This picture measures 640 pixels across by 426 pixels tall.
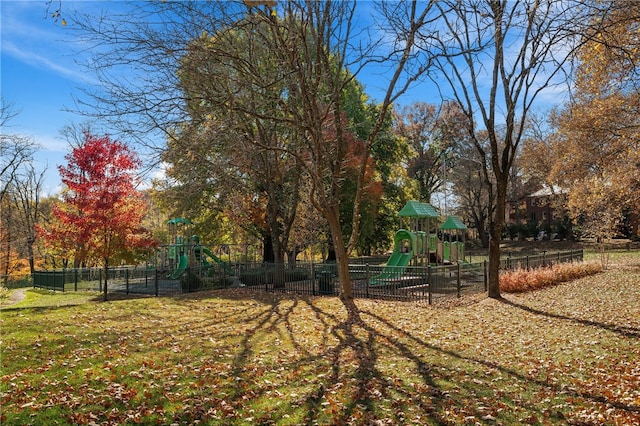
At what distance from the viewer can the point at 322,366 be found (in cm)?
745

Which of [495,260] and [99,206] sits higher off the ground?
[99,206]

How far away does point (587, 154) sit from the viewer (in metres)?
23.8

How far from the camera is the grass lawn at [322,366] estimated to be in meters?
5.43

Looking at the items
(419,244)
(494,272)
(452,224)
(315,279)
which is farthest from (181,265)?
(494,272)

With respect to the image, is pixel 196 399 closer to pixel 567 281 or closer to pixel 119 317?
pixel 119 317

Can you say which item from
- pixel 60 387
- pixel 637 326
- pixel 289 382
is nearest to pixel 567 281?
pixel 637 326

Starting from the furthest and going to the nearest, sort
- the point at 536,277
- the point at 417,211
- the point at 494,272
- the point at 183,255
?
the point at 183,255 → the point at 417,211 → the point at 536,277 → the point at 494,272

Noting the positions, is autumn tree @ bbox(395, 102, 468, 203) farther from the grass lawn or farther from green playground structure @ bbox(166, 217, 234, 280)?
the grass lawn

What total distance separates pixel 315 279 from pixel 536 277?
817 centimetres

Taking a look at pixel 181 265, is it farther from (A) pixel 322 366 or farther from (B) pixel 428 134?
(B) pixel 428 134

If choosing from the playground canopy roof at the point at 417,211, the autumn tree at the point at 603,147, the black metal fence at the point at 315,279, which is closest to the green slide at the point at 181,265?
the black metal fence at the point at 315,279

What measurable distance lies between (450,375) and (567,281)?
46.2 feet

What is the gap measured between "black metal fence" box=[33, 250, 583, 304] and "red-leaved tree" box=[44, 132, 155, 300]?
2.21 m

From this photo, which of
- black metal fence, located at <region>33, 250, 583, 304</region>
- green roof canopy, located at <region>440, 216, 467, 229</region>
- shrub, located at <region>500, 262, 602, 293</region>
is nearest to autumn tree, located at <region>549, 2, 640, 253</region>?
black metal fence, located at <region>33, 250, 583, 304</region>
